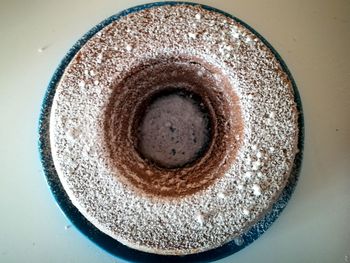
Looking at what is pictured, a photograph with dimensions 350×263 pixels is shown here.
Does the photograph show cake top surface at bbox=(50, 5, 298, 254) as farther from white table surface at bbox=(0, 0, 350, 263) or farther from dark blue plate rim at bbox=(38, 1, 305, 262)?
white table surface at bbox=(0, 0, 350, 263)

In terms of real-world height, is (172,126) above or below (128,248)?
above

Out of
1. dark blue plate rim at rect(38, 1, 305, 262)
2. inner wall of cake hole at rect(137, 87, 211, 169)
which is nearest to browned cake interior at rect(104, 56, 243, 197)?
inner wall of cake hole at rect(137, 87, 211, 169)

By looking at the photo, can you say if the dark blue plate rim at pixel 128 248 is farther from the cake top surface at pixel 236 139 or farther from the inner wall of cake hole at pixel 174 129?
the inner wall of cake hole at pixel 174 129
